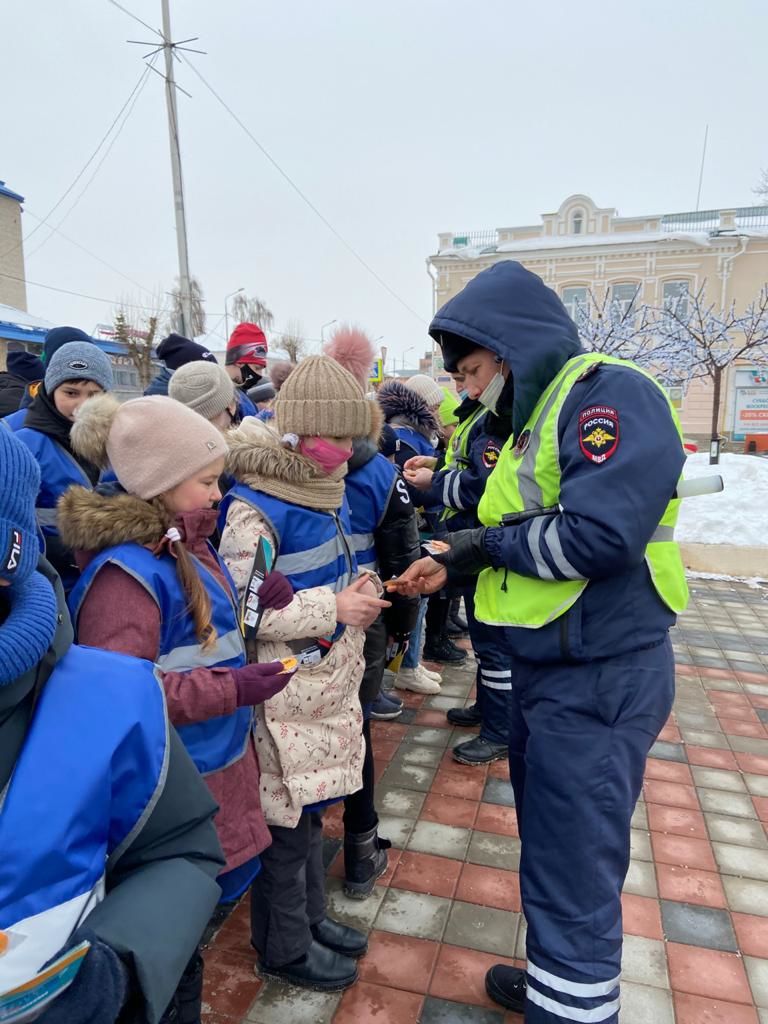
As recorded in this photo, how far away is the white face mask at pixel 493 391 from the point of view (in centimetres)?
200

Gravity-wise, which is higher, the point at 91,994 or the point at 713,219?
the point at 713,219

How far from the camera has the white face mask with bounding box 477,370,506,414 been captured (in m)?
2.00

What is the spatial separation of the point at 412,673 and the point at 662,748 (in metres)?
1.60

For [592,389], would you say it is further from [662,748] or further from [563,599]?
[662,748]

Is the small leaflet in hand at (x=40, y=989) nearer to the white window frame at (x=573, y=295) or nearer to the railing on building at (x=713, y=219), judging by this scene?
the white window frame at (x=573, y=295)

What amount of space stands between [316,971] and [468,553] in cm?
149

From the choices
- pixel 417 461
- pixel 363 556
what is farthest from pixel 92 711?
pixel 417 461

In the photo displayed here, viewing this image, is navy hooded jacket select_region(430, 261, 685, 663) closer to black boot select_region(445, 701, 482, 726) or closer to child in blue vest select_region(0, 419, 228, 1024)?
child in blue vest select_region(0, 419, 228, 1024)

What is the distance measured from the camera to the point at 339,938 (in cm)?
234

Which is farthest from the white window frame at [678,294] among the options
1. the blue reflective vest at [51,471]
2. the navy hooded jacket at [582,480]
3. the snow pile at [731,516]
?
the navy hooded jacket at [582,480]

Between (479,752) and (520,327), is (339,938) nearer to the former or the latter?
(479,752)

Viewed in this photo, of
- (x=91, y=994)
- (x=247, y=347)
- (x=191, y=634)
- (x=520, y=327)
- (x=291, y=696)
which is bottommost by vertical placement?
(x=291, y=696)

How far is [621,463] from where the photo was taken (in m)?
1.59

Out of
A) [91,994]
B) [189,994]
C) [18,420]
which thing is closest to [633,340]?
[18,420]
